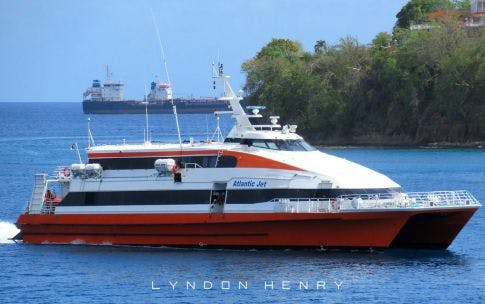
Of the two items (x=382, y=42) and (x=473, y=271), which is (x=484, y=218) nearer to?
(x=473, y=271)

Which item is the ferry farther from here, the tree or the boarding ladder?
the tree

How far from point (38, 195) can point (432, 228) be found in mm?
14039

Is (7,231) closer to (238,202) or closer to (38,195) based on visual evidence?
(38,195)

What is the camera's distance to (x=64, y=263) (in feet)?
140

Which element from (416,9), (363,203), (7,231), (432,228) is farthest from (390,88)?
(363,203)

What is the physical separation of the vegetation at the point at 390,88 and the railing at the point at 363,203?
5566 centimetres

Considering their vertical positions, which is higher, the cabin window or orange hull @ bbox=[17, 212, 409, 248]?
the cabin window

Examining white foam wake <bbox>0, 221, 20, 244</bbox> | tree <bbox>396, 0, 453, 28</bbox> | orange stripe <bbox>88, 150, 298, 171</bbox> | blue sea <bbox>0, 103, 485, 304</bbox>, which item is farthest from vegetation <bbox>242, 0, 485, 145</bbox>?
orange stripe <bbox>88, 150, 298, 171</bbox>

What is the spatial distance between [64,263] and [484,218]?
1799 centimetres

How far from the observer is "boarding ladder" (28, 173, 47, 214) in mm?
46875

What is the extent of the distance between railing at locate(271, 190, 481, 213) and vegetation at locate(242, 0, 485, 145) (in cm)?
5566

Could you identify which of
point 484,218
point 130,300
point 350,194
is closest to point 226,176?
point 350,194

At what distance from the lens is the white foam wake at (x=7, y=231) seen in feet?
159

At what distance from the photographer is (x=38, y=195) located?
46.9 m
